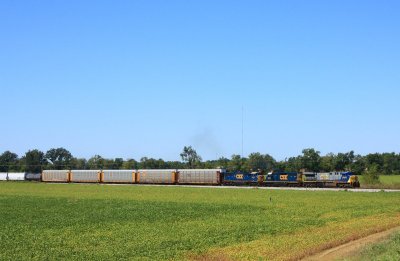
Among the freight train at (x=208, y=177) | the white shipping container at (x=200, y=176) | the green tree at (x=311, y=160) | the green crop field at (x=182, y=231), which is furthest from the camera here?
the green tree at (x=311, y=160)

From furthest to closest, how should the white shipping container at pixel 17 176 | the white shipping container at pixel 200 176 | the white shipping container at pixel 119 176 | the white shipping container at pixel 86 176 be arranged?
1. the white shipping container at pixel 17 176
2. the white shipping container at pixel 86 176
3. the white shipping container at pixel 119 176
4. the white shipping container at pixel 200 176

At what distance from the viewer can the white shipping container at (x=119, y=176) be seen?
10389cm

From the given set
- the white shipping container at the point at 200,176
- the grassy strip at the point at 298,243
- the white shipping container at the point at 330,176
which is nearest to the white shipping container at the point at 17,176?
the white shipping container at the point at 200,176

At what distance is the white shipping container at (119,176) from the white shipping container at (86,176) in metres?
2.43

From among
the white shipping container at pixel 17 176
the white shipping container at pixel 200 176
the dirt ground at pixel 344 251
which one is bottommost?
the dirt ground at pixel 344 251

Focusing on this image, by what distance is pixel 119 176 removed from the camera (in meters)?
105

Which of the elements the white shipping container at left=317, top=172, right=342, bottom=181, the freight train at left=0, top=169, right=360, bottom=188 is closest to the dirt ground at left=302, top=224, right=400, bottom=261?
the freight train at left=0, top=169, right=360, bottom=188

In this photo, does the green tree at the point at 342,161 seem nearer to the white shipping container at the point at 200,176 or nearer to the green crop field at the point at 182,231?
the white shipping container at the point at 200,176

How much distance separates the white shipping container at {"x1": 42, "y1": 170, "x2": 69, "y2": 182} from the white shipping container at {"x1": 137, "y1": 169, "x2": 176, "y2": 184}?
2243cm

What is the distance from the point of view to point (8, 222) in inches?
1105

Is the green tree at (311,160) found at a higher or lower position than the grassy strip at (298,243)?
higher

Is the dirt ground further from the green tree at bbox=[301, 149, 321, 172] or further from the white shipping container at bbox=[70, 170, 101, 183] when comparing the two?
the green tree at bbox=[301, 149, 321, 172]

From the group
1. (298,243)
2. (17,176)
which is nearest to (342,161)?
(17,176)

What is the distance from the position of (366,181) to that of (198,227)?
71163 millimetres
